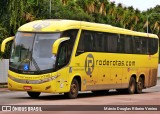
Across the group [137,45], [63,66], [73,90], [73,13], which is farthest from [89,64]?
[73,13]

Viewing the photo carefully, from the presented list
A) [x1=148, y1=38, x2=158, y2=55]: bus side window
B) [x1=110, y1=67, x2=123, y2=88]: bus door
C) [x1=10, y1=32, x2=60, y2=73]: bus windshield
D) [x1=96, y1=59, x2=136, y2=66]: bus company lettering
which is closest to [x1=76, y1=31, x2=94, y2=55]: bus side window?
[x1=96, y1=59, x2=136, y2=66]: bus company lettering

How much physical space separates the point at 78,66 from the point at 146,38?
30.3 feet

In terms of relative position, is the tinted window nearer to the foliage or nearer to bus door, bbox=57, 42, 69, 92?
bus door, bbox=57, 42, 69, 92

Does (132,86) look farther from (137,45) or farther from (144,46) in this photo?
(144,46)

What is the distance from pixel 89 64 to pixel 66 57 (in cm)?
230

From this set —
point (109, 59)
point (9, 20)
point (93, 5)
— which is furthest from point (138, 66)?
point (93, 5)

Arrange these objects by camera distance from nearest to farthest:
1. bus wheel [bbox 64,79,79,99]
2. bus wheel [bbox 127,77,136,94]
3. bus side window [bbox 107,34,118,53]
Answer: bus wheel [bbox 64,79,79,99], bus side window [bbox 107,34,118,53], bus wheel [bbox 127,77,136,94]

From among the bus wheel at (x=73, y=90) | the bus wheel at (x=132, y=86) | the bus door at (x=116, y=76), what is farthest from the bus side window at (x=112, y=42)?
the bus wheel at (x=73, y=90)

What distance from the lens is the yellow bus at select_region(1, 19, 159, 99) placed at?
22797 millimetres

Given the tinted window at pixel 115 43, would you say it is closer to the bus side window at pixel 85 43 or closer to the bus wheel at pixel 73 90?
the bus side window at pixel 85 43

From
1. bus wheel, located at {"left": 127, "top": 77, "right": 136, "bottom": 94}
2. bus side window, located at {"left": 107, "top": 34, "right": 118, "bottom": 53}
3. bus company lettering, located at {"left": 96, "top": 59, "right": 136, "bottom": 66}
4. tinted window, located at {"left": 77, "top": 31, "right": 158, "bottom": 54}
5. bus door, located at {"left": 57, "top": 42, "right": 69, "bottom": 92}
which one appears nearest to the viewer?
bus door, located at {"left": 57, "top": 42, "right": 69, "bottom": 92}

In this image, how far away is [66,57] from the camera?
23500 mm

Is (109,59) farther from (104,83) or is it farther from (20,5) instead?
(20,5)

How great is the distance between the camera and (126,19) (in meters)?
84.8
